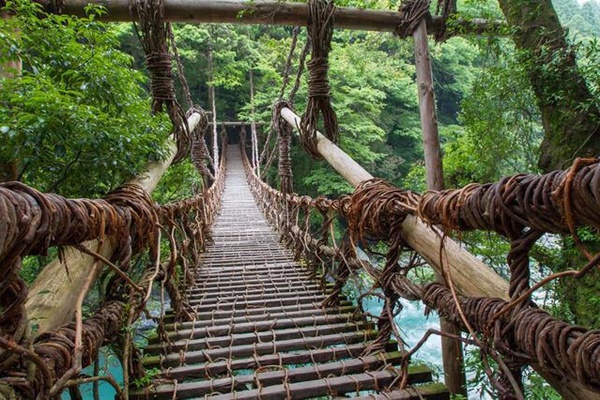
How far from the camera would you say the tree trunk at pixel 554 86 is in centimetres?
274

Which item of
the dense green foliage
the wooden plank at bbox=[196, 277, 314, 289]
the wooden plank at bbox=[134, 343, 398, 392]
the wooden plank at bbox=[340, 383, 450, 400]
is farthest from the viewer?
the wooden plank at bbox=[196, 277, 314, 289]

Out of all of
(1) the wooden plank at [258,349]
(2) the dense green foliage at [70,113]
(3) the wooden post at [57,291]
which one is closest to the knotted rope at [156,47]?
(2) the dense green foliage at [70,113]

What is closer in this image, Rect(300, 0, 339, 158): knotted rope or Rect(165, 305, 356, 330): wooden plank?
Rect(165, 305, 356, 330): wooden plank

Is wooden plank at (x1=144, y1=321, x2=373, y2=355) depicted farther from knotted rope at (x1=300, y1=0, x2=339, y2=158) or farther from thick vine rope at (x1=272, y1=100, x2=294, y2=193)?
thick vine rope at (x1=272, y1=100, x2=294, y2=193)

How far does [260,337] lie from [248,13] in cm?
Answer: 215

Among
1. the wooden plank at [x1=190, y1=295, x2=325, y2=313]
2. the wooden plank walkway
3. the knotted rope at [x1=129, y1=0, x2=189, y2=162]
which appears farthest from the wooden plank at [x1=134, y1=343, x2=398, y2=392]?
the knotted rope at [x1=129, y1=0, x2=189, y2=162]

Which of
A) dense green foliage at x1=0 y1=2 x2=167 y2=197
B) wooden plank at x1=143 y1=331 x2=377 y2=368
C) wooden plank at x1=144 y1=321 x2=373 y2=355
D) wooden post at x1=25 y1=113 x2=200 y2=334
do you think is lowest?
wooden plank at x1=144 y1=321 x2=373 y2=355

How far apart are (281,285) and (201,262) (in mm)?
982

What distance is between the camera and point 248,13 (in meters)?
2.58

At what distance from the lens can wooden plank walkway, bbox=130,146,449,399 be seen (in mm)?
1134

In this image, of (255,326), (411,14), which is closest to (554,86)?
(411,14)

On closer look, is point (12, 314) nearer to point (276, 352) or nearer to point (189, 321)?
point (276, 352)

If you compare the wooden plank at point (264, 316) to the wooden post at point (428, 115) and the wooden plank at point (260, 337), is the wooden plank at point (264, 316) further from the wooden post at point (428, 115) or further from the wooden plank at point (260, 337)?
the wooden post at point (428, 115)

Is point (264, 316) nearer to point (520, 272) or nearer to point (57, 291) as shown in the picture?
point (57, 291)
